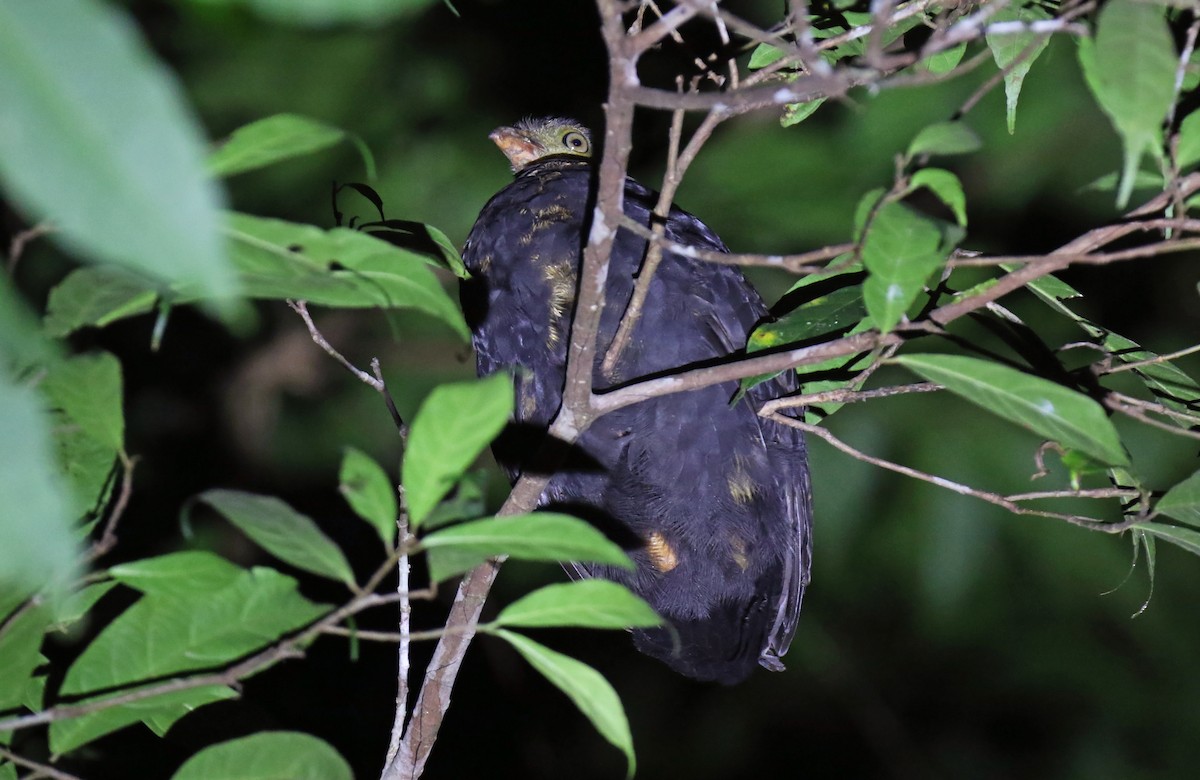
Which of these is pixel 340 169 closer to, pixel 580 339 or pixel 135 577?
pixel 580 339

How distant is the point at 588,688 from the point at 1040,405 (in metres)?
0.61

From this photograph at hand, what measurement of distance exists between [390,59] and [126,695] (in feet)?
14.1

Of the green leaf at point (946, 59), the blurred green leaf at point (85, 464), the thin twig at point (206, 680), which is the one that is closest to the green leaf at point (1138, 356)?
the green leaf at point (946, 59)

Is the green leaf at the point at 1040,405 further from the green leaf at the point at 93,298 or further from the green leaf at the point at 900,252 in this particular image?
the green leaf at the point at 93,298

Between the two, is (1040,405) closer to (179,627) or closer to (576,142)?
(179,627)

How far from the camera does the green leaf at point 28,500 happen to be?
629mm

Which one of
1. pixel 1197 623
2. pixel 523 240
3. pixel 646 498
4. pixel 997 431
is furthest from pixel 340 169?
pixel 1197 623

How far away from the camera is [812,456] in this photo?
4887 mm

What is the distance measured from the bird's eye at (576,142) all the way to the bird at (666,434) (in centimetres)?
56

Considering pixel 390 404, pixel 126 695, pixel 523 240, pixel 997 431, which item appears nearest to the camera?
pixel 126 695

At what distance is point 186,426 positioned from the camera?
5.13m

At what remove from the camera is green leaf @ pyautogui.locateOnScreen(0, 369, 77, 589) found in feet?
2.06

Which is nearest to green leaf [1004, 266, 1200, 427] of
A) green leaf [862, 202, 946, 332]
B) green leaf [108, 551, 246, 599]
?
green leaf [862, 202, 946, 332]

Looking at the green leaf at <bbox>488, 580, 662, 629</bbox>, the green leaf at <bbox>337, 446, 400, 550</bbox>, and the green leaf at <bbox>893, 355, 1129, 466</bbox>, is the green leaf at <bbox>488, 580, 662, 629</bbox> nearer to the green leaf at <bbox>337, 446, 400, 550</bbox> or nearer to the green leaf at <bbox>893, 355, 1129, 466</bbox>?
the green leaf at <bbox>337, 446, 400, 550</bbox>
